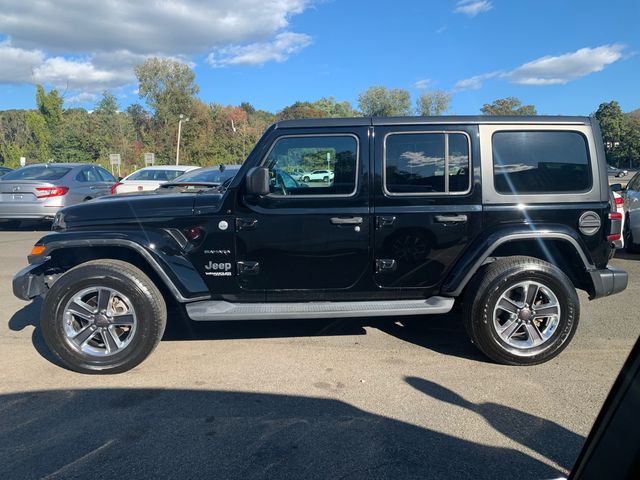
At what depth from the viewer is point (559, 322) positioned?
3.82m

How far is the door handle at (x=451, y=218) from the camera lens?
12.6 ft

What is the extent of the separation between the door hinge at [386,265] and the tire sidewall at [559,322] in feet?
2.49

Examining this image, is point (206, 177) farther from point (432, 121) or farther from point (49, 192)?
point (432, 121)

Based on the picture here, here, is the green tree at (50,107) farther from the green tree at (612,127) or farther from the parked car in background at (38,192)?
the green tree at (612,127)

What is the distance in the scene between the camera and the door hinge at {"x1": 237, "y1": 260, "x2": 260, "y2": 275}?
3861 millimetres

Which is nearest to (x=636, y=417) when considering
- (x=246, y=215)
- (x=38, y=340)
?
(x=246, y=215)

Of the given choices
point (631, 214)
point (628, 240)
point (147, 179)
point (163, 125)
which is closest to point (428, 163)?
point (631, 214)

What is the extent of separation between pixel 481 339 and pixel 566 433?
1068 millimetres

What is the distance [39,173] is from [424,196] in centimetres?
1013

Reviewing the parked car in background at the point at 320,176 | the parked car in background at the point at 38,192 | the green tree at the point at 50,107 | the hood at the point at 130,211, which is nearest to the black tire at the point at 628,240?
the parked car in background at the point at 320,176

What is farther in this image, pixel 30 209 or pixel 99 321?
pixel 30 209

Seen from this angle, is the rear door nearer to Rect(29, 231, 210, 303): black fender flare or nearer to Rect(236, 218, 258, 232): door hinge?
Rect(236, 218, 258, 232): door hinge

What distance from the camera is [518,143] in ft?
12.9

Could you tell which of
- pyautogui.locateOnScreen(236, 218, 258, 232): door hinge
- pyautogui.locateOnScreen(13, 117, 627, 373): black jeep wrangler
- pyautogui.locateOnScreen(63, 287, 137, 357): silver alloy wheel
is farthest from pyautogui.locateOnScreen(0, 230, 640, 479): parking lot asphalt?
pyautogui.locateOnScreen(236, 218, 258, 232): door hinge
